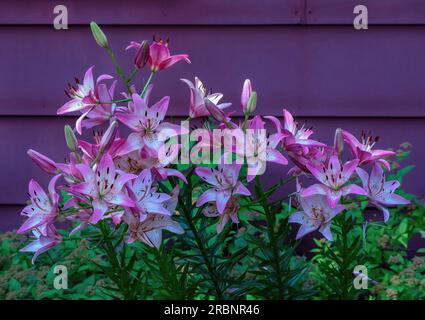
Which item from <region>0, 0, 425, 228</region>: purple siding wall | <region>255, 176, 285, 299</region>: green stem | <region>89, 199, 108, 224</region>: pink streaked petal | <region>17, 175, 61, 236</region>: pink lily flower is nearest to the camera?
<region>89, 199, 108, 224</region>: pink streaked petal

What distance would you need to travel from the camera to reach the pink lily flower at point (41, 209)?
1.31 metres

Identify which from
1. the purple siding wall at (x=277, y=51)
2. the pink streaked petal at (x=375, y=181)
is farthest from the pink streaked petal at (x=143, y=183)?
the purple siding wall at (x=277, y=51)

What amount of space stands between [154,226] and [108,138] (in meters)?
0.21

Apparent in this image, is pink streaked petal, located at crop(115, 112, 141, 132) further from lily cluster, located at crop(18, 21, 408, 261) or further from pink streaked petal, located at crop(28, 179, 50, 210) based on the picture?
pink streaked petal, located at crop(28, 179, 50, 210)

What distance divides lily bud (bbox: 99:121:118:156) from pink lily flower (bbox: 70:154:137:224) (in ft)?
0.13

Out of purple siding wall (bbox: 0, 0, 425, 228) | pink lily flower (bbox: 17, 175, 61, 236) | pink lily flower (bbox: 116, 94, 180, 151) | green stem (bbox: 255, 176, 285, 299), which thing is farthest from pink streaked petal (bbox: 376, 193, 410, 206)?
purple siding wall (bbox: 0, 0, 425, 228)

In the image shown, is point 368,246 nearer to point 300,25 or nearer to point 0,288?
point 300,25

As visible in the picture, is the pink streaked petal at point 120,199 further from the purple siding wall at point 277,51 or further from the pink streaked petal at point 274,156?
the purple siding wall at point 277,51

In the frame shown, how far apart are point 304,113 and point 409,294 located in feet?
3.05

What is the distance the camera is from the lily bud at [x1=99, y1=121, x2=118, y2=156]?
1.25m

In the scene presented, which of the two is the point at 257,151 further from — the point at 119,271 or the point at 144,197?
the point at 119,271

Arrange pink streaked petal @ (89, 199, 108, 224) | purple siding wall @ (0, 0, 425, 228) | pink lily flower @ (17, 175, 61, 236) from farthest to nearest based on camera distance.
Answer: purple siding wall @ (0, 0, 425, 228)
pink lily flower @ (17, 175, 61, 236)
pink streaked petal @ (89, 199, 108, 224)

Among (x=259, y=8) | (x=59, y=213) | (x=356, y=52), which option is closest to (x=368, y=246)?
(x=356, y=52)

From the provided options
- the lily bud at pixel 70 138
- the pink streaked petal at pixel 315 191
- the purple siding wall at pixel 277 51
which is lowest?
the pink streaked petal at pixel 315 191
